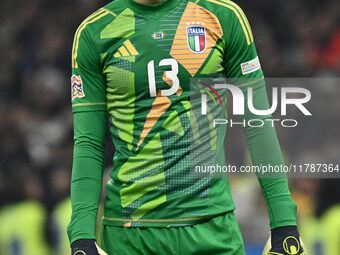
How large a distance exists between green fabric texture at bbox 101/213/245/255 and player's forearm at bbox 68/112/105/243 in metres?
0.11

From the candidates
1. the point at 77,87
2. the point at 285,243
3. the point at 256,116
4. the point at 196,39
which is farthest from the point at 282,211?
the point at 77,87

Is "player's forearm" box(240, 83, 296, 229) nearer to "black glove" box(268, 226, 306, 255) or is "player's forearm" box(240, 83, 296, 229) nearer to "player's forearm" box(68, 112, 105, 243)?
"black glove" box(268, 226, 306, 255)

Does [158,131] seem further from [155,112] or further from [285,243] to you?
[285,243]

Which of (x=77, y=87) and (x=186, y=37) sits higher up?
(x=186, y=37)

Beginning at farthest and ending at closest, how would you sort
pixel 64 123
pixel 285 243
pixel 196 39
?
pixel 64 123 < pixel 196 39 < pixel 285 243

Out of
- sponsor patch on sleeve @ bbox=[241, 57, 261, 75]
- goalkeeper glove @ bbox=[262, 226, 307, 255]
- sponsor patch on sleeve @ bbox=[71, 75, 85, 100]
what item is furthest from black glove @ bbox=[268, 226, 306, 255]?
sponsor patch on sleeve @ bbox=[71, 75, 85, 100]

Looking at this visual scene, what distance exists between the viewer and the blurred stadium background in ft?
15.1

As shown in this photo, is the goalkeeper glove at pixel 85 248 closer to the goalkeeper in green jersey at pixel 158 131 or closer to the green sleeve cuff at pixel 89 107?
the goalkeeper in green jersey at pixel 158 131

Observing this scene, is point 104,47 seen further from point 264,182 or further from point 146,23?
point 264,182

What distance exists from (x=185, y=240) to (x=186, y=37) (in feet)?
2.06

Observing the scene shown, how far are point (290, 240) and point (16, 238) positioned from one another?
2.94m

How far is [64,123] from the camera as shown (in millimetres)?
4770

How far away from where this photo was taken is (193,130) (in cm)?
214

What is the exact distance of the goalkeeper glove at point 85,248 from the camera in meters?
2.09
